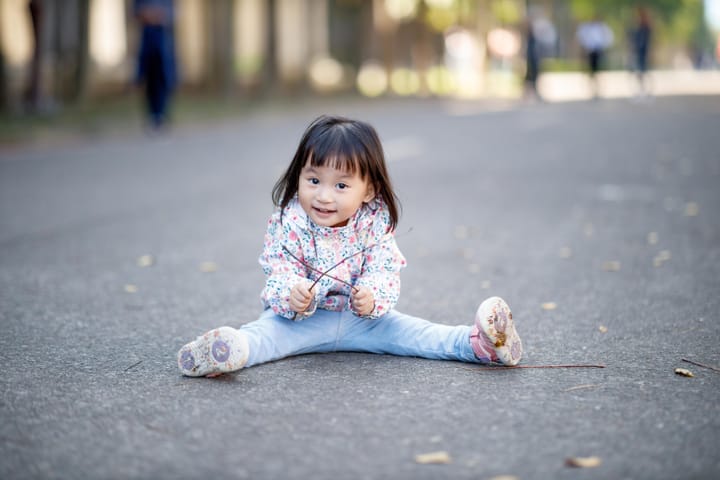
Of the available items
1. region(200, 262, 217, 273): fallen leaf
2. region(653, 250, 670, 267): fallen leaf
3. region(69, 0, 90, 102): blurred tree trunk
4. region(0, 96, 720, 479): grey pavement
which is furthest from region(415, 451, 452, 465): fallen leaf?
region(69, 0, 90, 102): blurred tree trunk

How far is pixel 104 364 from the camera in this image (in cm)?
344

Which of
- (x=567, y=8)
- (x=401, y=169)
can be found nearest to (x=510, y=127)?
(x=401, y=169)

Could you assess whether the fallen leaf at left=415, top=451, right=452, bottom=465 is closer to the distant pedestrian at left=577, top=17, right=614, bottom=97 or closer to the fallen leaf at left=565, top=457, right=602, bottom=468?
the fallen leaf at left=565, top=457, right=602, bottom=468

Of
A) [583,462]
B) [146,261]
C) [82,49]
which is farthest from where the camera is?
[82,49]

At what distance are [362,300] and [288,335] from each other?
0.33 metres

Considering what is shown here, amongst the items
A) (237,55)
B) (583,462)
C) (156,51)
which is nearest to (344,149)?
(583,462)

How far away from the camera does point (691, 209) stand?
7387 mm

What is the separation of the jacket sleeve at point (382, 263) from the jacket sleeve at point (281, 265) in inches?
9.1

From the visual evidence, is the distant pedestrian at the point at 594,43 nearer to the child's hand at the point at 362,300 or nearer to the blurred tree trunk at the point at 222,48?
the blurred tree trunk at the point at 222,48

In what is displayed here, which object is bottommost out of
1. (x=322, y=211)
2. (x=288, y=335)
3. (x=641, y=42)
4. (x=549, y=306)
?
(x=549, y=306)

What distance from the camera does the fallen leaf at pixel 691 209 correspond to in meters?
7.16

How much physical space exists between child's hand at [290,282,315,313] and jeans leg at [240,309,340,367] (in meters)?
0.17

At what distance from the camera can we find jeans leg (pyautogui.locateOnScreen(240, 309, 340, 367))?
134 inches

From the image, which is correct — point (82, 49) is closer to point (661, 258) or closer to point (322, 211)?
point (661, 258)
